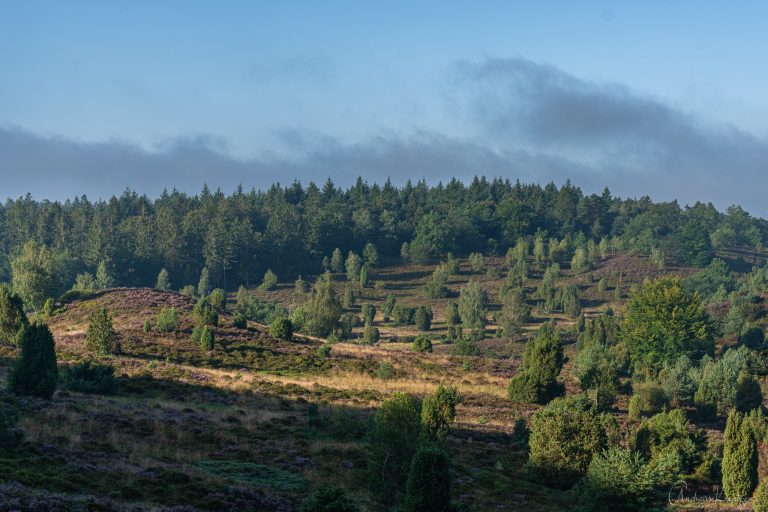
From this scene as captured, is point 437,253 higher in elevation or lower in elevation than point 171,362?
higher

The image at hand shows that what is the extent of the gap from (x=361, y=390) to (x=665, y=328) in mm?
46354

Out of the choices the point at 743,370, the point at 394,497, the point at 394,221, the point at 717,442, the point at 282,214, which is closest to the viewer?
the point at 394,497

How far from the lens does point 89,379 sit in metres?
47.2

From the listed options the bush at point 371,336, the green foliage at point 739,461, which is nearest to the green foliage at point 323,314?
the bush at point 371,336

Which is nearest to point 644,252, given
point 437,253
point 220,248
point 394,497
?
point 437,253

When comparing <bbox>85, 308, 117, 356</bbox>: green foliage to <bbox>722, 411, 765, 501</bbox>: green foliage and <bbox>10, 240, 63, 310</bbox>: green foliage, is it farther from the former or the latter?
<bbox>722, 411, 765, 501</bbox>: green foliage

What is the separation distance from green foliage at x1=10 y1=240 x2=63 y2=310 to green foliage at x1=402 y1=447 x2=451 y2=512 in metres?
73.8

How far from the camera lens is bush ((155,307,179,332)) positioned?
73.2 meters

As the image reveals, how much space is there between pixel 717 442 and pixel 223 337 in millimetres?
44988

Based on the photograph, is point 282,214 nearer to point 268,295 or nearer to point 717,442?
point 268,295

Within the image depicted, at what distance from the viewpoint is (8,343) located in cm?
6353

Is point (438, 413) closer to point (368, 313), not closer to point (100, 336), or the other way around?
point (100, 336)

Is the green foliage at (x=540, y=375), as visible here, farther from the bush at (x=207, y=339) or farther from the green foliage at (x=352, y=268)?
the green foliage at (x=352, y=268)

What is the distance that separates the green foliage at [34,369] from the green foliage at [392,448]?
21.0 meters
